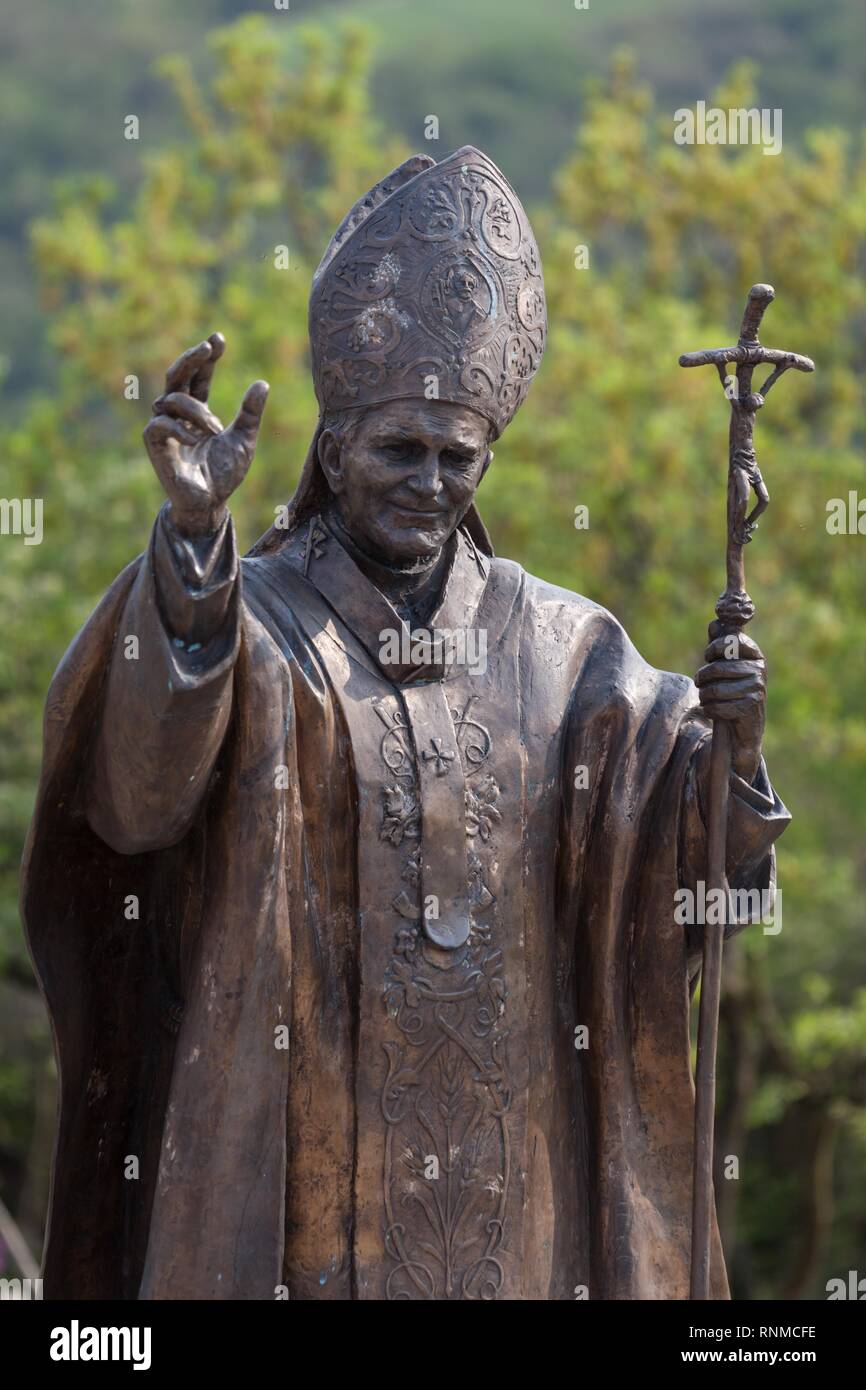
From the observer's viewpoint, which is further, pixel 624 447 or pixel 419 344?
pixel 624 447

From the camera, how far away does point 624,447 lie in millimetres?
20312

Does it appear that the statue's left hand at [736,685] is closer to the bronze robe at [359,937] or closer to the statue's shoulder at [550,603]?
the bronze robe at [359,937]

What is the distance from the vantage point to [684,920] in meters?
6.70

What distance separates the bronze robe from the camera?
20.5 feet

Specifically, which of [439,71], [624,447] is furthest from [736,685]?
[439,71]

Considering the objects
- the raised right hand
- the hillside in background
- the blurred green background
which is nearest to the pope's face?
the raised right hand

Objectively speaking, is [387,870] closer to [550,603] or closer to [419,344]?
[550,603]

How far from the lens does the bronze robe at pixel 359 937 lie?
624cm

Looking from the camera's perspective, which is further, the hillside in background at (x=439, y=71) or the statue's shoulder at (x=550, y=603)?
the hillside in background at (x=439, y=71)

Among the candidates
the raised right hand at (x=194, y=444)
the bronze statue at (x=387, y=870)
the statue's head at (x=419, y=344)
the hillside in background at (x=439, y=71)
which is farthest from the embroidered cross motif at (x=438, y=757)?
the hillside in background at (x=439, y=71)

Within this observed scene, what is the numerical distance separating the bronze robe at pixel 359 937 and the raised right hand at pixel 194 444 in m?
0.16

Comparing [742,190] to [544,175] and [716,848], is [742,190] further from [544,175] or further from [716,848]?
[544,175]

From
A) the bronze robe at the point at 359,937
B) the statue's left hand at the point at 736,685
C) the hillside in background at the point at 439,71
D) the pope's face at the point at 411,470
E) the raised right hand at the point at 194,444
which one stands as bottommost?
the bronze robe at the point at 359,937

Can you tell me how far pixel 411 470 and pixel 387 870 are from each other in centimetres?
98
